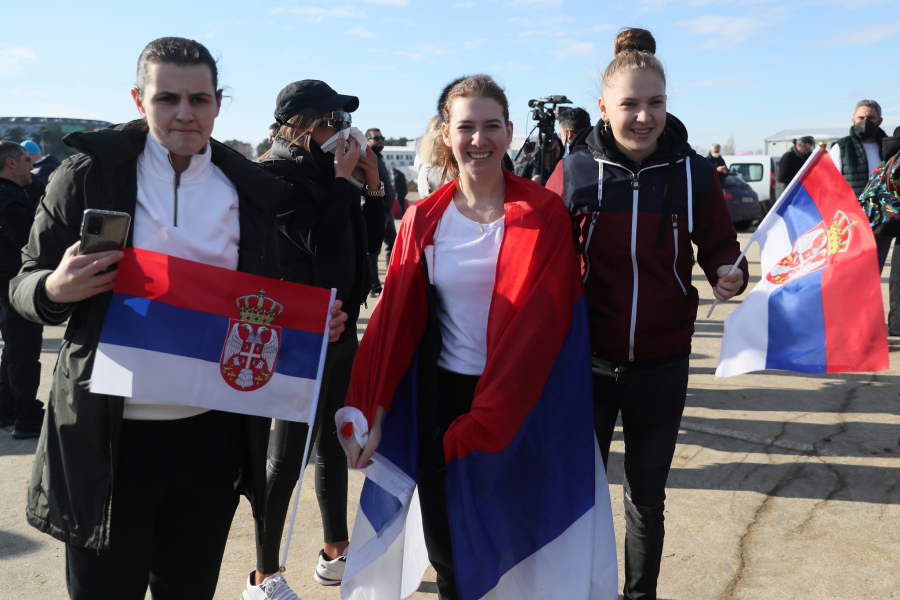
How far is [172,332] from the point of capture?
1869 mm

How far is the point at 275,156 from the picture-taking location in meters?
2.69

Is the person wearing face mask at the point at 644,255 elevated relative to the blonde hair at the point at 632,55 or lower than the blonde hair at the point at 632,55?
lower

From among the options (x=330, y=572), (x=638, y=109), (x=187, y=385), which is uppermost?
(x=638, y=109)

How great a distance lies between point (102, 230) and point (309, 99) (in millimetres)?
1289

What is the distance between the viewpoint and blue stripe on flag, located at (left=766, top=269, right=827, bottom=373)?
8.21ft

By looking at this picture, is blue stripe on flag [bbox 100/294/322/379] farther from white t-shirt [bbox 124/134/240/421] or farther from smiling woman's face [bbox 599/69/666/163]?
smiling woman's face [bbox 599/69/666/163]

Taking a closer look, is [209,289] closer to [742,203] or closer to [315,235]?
[315,235]

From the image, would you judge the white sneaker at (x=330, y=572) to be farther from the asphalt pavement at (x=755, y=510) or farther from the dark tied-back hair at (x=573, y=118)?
the dark tied-back hair at (x=573, y=118)

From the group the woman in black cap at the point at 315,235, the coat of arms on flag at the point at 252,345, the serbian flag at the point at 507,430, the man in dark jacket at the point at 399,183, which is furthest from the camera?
the man in dark jacket at the point at 399,183

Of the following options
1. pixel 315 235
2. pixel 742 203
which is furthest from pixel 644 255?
pixel 742 203

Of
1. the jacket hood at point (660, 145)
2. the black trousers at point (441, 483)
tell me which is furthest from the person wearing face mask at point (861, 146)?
the black trousers at point (441, 483)

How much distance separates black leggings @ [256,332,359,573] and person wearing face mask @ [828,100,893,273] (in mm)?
5923

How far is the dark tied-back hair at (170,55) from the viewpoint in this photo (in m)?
1.79

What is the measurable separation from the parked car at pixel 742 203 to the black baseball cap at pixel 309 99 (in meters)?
16.7
